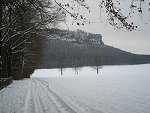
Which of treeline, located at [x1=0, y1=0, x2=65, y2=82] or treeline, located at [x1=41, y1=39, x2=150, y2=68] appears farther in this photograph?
treeline, located at [x1=41, y1=39, x2=150, y2=68]

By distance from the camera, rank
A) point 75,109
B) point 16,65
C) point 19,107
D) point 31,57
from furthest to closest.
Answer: point 31,57
point 16,65
point 19,107
point 75,109

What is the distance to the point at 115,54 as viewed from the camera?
189375 mm

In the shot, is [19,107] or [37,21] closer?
[19,107]

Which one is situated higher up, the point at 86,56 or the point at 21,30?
the point at 86,56

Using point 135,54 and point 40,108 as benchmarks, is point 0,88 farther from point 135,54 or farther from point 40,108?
point 135,54

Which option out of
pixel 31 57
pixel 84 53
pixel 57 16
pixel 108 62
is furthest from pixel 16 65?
pixel 84 53

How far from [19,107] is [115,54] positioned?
17663 cm

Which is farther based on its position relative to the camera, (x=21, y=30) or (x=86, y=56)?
(x=86, y=56)

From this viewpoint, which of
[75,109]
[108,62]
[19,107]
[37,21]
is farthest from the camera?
[108,62]

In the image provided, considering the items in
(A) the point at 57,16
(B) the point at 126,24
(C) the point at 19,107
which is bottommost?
(C) the point at 19,107

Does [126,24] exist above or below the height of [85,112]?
above

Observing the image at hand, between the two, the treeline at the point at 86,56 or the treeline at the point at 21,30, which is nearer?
the treeline at the point at 21,30

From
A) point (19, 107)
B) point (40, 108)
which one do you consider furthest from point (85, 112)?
point (19, 107)

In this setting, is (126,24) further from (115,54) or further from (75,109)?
(115,54)
